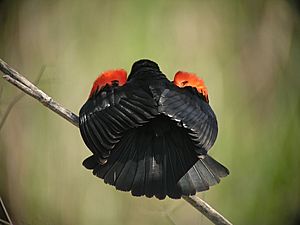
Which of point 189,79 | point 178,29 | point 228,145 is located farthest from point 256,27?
point 189,79

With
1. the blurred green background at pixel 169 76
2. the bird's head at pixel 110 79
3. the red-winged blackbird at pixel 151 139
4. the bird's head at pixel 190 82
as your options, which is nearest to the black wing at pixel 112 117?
the red-winged blackbird at pixel 151 139

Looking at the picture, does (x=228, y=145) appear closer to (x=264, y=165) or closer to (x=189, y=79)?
(x=264, y=165)

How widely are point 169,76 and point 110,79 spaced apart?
79 cm

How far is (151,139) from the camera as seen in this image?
8.05 ft

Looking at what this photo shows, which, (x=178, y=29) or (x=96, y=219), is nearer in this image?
(x=96, y=219)

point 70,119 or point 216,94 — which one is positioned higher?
point 216,94

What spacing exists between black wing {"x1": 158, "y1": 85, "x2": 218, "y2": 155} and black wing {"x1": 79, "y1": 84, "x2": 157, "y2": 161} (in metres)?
0.06

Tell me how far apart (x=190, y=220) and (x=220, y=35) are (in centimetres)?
109

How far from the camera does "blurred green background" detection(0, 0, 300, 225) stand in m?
3.41

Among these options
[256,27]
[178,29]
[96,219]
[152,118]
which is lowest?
[96,219]

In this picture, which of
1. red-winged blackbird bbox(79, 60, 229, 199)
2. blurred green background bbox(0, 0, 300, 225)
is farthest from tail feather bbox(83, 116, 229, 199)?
blurred green background bbox(0, 0, 300, 225)

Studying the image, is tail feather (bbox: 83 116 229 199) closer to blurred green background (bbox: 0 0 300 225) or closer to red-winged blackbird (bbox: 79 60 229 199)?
red-winged blackbird (bbox: 79 60 229 199)

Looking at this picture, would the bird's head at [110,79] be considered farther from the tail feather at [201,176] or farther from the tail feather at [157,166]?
the tail feather at [201,176]

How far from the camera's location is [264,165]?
365cm
